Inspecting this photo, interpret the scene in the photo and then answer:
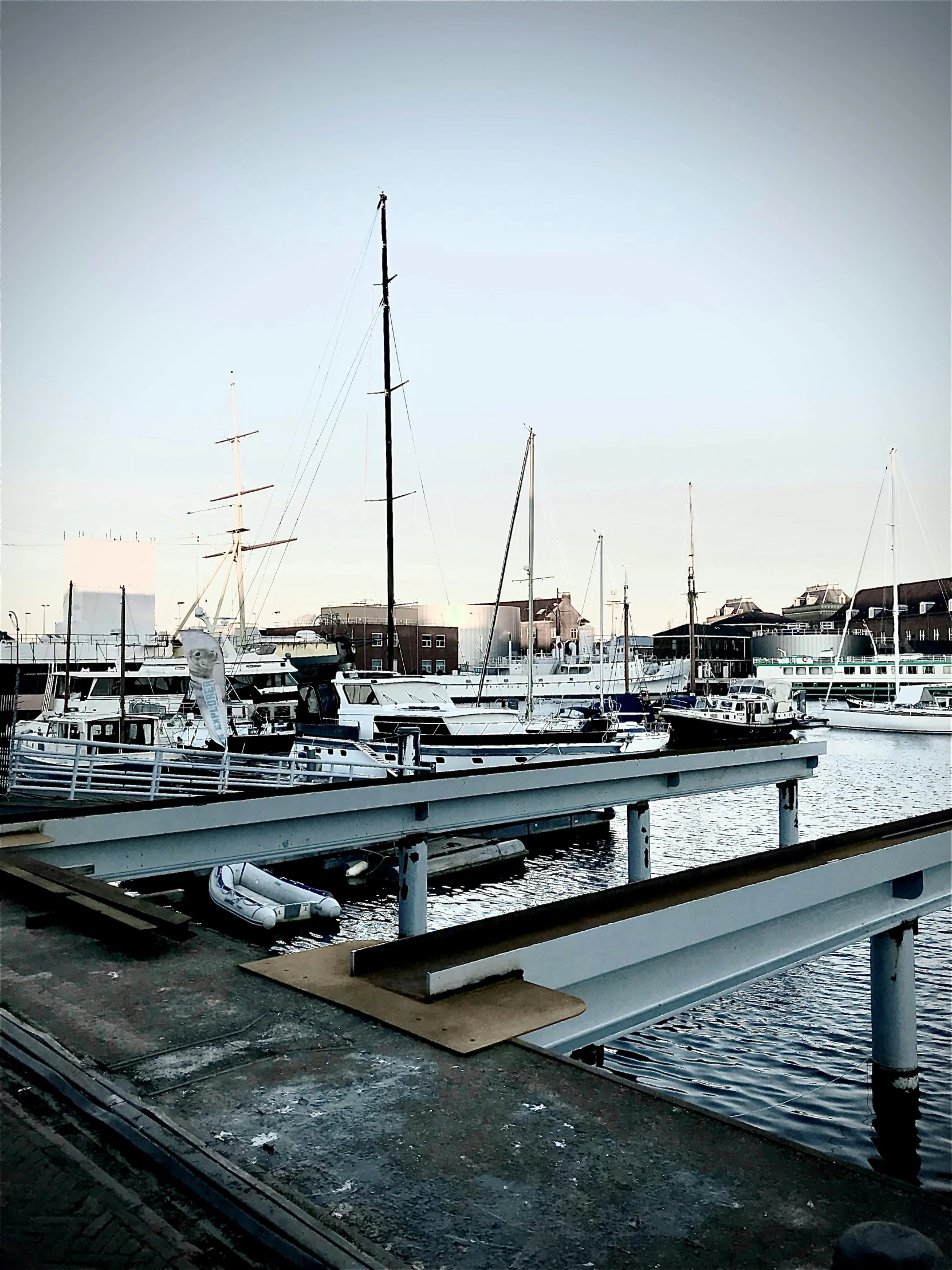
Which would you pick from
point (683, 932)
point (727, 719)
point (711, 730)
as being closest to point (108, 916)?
point (683, 932)

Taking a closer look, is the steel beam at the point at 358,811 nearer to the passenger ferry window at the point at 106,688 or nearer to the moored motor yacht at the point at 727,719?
the passenger ferry window at the point at 106,688

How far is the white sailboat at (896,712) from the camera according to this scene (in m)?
64.8

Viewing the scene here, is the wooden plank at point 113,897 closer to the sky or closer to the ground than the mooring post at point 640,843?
closer to the sky

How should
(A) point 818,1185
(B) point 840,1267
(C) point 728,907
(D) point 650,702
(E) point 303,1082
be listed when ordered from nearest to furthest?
(B) point 840,1267
(A) point 818,1185
(E) point 303,1082
(C) point 728,907
(D) point 650,702

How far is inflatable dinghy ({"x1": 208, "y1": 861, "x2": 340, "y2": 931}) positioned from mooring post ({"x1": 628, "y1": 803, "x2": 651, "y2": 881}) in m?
6.29

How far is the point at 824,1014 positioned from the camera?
12.8 meters

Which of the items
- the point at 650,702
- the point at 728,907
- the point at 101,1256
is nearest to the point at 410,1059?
the point at 101,1256

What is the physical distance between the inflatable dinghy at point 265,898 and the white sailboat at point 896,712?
5782 centimetres

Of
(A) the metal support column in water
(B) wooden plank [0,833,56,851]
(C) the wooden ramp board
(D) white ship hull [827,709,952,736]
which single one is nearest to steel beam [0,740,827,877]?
(B) wooden plank [0,833,56,851]

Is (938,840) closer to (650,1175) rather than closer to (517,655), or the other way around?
(650,1175)

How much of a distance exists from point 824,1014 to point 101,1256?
1226 cm

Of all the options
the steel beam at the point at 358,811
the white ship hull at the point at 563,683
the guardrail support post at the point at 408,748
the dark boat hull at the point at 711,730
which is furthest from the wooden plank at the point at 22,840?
the dark boat hull at the point at 711,730

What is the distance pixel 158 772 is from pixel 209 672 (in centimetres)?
892

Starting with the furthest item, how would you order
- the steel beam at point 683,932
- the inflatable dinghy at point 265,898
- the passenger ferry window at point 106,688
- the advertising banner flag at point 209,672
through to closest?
1. the passenger ferry window at point 106,688
2. the advertising banner flag at point 209,672
3. the inflatable dinghy at point 265,898
4. the steel beam at point 683,932
